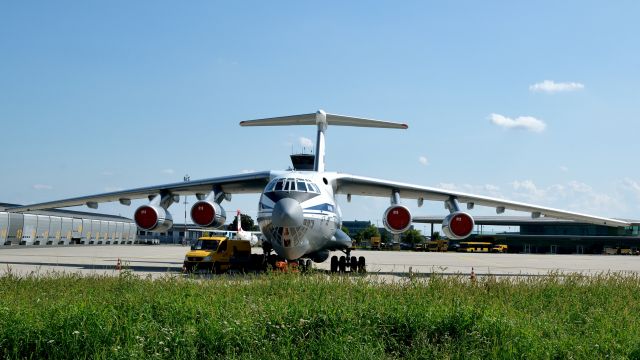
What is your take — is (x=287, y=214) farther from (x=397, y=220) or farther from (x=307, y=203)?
(x=397, y=220)

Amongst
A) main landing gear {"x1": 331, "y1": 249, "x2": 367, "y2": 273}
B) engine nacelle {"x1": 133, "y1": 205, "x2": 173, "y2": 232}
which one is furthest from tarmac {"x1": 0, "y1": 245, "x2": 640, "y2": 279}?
engine nacelle {"x1": 133, "y1": 205, "x2": 173, "y2": 232}

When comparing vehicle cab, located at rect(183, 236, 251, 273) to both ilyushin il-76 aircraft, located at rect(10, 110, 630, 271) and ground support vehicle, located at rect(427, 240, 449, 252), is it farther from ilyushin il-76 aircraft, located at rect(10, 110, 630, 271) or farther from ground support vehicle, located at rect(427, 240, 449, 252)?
ground support vehicle, located at rect(427, 240, 449, 252)

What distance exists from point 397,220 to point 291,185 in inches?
171

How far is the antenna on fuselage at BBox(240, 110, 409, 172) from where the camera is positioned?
2328 cm

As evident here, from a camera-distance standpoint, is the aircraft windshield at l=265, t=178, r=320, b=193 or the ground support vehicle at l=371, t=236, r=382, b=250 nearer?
the aircraft windshield at l=265, t=178, r=320, b=193

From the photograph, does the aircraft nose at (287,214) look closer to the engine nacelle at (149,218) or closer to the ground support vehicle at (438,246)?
the engine nacelle at (149,218)

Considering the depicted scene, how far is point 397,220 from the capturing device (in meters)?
19.8

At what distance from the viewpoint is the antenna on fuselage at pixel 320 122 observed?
917 inches

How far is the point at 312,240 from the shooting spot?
17328 millimetres

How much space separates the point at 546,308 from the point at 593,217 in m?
14.1

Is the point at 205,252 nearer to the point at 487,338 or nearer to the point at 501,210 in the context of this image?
the point at 501,210

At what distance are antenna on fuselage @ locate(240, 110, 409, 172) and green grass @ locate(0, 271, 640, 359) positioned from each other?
46.5ft

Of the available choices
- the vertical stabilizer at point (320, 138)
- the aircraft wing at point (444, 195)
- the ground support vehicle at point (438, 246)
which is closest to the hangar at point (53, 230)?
the vertical stabilizer at point (320, 138)

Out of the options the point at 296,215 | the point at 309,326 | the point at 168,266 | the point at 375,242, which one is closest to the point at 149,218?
the point at 168,266
